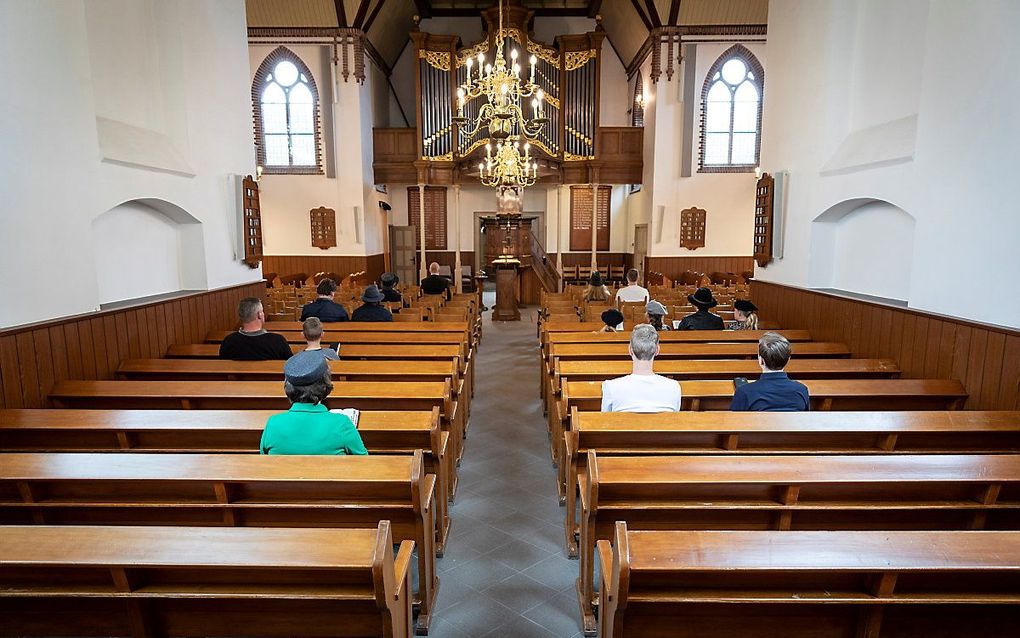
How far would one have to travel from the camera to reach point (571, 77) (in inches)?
574

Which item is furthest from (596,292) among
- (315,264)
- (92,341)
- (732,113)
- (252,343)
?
(315,264)

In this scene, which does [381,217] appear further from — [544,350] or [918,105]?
[918,105]

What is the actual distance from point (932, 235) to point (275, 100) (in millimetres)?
12943

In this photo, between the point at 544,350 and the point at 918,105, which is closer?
the point at 918,105

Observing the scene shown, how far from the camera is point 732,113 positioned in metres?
13.4

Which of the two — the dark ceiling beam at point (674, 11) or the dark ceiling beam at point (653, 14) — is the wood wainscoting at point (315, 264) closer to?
the dark ceiling beam at point (653, 14)

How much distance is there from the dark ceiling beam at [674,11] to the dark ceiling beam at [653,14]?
0.25 meters

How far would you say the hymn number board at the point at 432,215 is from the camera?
54.9 ft

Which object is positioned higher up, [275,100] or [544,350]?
[275,100]

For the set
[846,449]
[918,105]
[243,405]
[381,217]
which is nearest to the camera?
[846,449]

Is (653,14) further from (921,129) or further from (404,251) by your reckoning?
(921,129)

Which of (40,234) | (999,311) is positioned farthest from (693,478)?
(40,234)

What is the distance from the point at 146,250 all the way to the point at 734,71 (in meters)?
12.4

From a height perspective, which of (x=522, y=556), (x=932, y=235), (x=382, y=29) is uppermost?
(x=382, y=29)
